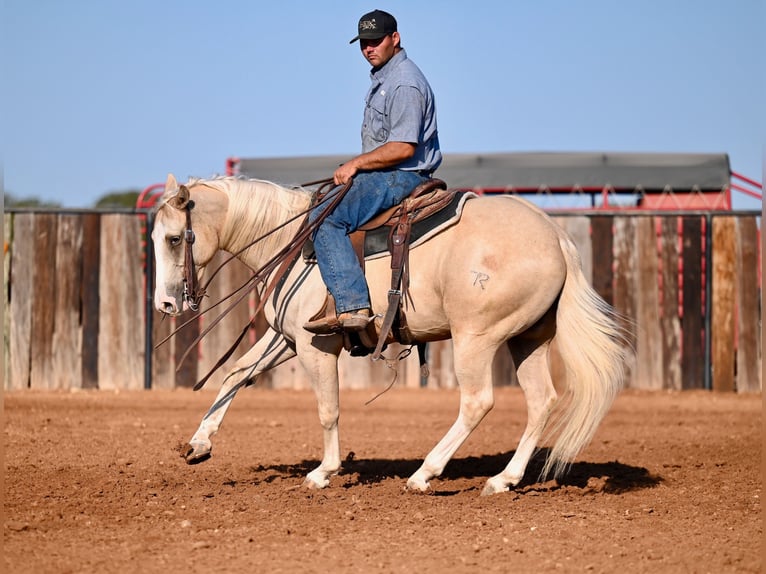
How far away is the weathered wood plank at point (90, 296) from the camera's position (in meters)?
13.5

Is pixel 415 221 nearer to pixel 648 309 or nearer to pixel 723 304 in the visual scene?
pixel 648 309

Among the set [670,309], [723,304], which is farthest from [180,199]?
[723,304]

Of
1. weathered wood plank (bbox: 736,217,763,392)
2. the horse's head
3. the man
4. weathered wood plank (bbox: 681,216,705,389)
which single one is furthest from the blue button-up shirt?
weathered wood plank (bbox: 736,217,763,392)

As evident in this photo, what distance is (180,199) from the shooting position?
21.8 feet

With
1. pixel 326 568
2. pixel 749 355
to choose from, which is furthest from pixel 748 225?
pixel 326 568

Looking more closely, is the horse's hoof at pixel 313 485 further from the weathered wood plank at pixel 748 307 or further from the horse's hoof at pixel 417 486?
the weathered wood plank at pixel 748 307

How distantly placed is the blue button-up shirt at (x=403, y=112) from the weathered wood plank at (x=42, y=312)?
25.5 ft

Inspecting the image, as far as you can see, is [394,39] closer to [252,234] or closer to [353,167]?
[353,167]

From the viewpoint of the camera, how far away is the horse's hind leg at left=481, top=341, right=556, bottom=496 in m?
6.67

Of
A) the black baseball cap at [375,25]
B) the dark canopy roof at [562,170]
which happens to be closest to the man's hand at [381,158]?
the black baseball cap at [375,25]

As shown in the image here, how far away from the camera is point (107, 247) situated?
13.6 m

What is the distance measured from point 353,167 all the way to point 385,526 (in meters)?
2.45

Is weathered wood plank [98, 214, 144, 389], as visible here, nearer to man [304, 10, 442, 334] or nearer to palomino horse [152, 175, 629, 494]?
palomino horse [152, 175, 629, 494]

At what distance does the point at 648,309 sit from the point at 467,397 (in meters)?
7.66
